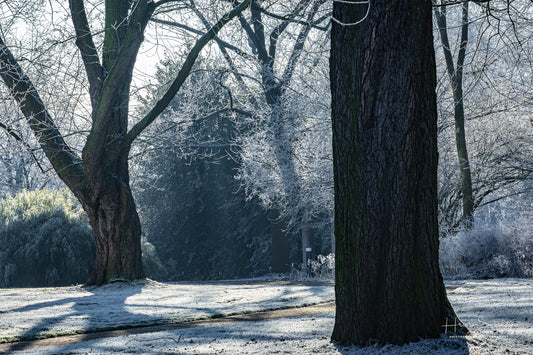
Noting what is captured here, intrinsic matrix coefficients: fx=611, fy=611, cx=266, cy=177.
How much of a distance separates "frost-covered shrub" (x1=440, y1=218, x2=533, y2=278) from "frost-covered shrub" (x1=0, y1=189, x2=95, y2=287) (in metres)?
9.29

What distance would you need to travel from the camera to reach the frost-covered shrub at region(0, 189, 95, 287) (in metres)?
15.6

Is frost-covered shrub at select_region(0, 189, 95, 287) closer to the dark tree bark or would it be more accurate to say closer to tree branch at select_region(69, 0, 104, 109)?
tree branch at select_region(69, 0, 104, 109)

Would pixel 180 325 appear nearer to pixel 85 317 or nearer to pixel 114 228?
pixel 85 317

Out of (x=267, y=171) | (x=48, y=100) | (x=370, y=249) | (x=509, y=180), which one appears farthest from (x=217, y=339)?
(x=267, y=171)

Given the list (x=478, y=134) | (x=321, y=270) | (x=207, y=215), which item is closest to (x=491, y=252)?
(x=321, y=270)

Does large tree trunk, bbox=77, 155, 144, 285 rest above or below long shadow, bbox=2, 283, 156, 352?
above

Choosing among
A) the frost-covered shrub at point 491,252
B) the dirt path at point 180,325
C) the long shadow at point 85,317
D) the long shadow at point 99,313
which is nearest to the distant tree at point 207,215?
the frost-covered shrub at point 491,252

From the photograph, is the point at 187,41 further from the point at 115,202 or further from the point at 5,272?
the point at 5,272

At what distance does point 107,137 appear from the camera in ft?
35.8

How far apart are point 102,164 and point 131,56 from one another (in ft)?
6.38

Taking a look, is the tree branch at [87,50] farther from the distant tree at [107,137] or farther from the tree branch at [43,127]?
the tree branch at [43,127]

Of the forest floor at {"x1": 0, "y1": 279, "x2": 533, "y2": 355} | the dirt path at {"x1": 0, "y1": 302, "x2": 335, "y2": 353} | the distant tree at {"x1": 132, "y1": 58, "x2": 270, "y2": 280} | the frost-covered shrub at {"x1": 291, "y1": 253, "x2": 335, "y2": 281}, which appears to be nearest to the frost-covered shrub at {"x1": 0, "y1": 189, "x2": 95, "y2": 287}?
the frost-covered shrub at {"x1": 291, "y1": 253, "x2": 335, "y2": 281}

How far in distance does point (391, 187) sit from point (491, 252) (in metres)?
8.23

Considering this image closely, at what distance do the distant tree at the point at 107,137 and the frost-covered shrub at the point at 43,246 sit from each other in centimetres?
522
